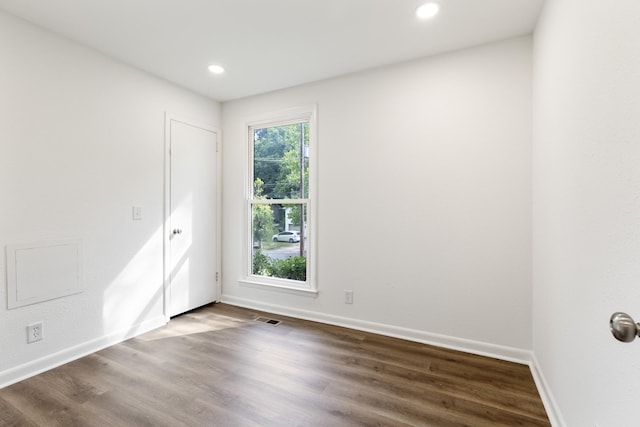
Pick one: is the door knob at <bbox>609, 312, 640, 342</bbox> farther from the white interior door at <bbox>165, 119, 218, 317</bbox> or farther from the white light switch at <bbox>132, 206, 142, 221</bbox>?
the white interior door at <bbox>165, 119, 218, 317</bbox>

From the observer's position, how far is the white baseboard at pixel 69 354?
2084mm

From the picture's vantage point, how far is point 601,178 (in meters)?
1.17

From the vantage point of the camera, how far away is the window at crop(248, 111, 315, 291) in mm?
3387

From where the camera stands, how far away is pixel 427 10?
2.07 m

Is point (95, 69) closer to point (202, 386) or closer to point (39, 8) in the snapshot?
point (39, 8)

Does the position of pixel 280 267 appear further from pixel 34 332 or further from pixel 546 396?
pixel 546 396

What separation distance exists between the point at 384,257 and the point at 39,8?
10.5ft

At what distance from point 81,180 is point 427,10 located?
2.95m

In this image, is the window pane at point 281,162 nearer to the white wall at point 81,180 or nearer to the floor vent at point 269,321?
the white wall at point 81,180

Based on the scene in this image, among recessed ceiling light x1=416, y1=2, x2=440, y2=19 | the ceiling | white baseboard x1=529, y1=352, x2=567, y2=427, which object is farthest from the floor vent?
recessed ceiling light x1=416, y1=2, x2=440, y2=19

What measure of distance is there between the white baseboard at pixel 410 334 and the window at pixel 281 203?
11.3 inches

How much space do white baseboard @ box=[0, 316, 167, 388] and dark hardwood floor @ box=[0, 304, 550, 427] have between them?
0.22 ft

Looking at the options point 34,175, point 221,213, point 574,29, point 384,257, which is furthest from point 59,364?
point 574,29

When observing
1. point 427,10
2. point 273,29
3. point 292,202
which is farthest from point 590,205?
point 292,202
